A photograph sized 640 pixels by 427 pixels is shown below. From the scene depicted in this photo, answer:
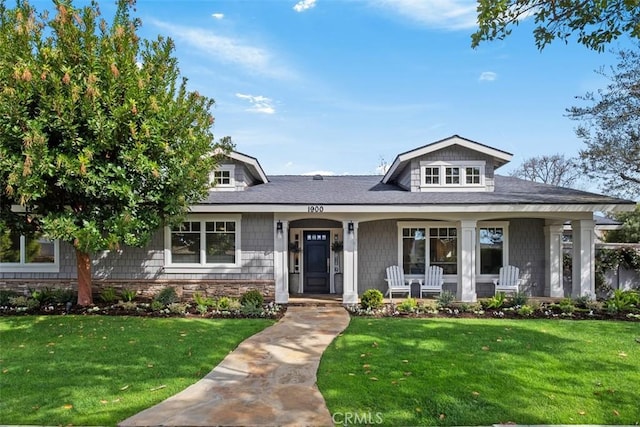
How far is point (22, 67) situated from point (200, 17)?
348cm

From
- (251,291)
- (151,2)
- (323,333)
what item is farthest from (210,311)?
(151,2)

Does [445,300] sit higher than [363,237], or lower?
lower

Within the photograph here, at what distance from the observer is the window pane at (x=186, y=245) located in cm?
1173

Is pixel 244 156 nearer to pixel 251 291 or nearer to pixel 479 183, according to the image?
pixel 251 291

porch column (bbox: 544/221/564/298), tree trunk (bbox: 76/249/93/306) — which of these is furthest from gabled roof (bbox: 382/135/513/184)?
tree trunk (bbox: 76/249/93/306)

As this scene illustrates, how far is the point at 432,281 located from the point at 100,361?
8900 millimetres

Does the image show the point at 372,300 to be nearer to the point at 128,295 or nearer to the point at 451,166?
the point at 451,166

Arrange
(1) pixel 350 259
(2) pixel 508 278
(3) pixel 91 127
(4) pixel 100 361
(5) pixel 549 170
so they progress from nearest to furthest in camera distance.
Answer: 1. (4) pixel 100 361
2. (3) pixel 91 127
3. (1) pixel 350 259
4. (2) pixel 508 278
5. (5) pixel 549 170

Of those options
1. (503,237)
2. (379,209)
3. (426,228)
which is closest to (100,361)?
(379,209)

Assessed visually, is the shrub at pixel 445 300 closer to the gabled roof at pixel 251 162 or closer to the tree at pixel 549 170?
the gabled roof at pixel 251 162

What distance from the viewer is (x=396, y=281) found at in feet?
38.8

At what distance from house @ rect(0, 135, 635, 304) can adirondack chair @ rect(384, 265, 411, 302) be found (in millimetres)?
645

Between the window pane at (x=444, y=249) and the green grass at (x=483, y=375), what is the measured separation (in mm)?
4466

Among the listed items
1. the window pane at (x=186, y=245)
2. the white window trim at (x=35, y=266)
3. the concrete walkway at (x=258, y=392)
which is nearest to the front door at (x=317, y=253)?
the window pane at (x=186, y=245)
